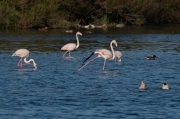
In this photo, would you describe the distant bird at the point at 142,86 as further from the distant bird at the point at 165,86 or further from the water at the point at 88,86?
the distant bird at the point at 165,86

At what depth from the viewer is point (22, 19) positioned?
4112 cm

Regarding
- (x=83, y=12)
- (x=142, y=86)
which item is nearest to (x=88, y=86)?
(x=142, y=86)

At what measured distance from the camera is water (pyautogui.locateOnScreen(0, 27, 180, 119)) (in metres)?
11.9

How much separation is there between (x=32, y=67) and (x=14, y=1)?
23.5m

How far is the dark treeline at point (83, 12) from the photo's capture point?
41.4 m

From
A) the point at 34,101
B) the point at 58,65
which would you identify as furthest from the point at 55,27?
the point at 34,101

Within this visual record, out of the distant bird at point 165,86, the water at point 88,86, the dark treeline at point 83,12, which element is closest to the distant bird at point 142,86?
the water at point 88,86

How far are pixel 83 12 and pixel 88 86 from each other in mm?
31742

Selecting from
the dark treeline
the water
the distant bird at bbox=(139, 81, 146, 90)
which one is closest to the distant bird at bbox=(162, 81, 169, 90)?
the water

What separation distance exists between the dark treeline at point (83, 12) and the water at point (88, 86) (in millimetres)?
14707

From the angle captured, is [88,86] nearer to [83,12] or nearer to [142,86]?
[142,86]

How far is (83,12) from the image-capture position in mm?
46750

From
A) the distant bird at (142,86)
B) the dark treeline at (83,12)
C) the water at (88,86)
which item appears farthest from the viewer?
the dark treeline at (83,12)

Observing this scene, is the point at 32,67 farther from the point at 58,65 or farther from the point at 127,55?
the point at 127,55
